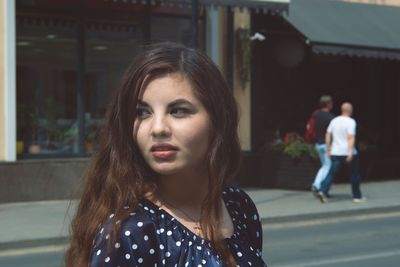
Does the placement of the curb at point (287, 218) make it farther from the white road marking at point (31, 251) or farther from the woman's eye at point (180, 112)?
the woman's eye at point (180, 112)

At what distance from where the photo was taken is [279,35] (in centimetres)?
1600

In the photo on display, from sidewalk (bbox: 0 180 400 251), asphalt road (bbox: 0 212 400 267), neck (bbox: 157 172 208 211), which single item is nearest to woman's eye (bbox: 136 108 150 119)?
neck (bbox: 157 172 208 211)

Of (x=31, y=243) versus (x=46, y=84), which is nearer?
(x=31, y=243)

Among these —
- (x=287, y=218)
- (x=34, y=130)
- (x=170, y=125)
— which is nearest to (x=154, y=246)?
(x=170, y=125)

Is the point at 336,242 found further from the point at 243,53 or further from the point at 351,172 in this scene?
the point at 243,53

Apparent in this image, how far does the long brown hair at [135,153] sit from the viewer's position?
1.71 metres

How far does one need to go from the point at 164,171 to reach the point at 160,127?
0.11 metres

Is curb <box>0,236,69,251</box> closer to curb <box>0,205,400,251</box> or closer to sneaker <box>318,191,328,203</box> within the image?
curb <box>0,205,400,251</box>

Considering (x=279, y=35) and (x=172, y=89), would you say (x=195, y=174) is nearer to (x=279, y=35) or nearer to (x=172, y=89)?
(x=172, y=89)

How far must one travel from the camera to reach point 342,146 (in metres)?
12.7

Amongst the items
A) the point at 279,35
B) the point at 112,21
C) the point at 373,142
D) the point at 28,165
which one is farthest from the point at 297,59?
the point at 28,165

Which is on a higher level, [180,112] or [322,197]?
[180,112]

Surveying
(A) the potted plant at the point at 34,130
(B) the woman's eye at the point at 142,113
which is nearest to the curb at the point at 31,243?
(A) the potted plant at the point at 34,130

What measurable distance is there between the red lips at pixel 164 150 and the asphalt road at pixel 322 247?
5.90 m
